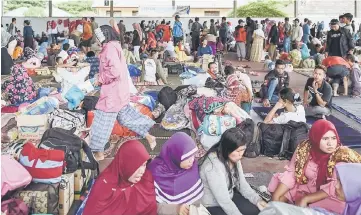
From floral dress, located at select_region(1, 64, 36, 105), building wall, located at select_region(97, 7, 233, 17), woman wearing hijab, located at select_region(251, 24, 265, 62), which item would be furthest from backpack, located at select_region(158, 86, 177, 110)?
building wall, located at select_region(97, 7, 233, 17)

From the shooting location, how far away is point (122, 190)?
3.12m

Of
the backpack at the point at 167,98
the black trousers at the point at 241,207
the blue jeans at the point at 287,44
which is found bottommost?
the black trousers at the point at 241,207

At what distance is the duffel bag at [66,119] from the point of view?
17.0 feet

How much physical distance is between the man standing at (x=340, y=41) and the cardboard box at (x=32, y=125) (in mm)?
5883

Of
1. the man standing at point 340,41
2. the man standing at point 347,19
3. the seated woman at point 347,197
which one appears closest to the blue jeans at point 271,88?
the man standing at point 340,41

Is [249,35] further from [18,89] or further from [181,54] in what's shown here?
[18,89]

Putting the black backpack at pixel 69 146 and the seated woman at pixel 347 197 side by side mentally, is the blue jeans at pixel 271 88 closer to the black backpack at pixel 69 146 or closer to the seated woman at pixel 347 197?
the black backpack at pixel 69 146

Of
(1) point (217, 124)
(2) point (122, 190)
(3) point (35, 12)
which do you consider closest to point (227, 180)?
(2) point (122, 190)

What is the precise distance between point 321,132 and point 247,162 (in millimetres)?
1702

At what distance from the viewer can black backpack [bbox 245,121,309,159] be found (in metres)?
5.02

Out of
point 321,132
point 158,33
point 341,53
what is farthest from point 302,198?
point 158,33

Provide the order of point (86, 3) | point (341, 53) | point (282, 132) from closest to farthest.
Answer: point (282, 132) < point (341, 53) < point (86, 3)

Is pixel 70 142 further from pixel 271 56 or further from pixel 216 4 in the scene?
pixel 216 4

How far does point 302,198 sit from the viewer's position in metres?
3.27
